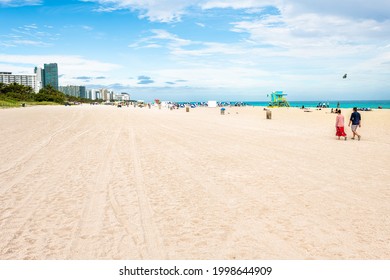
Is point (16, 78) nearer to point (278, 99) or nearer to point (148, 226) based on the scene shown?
point (278, 99)

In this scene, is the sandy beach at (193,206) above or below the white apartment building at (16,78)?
below

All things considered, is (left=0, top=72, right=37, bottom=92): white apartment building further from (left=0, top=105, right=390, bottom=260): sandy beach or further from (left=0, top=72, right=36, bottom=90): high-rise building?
(left=0, top=105, right=390, bottom=260): sandy beach

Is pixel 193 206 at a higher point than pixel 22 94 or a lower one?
lower

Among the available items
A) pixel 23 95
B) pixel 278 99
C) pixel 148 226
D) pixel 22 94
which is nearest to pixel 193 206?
pixel 148 226

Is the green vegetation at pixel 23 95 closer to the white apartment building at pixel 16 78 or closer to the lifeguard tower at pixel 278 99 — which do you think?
the lifeguard tower at pixel 278 99

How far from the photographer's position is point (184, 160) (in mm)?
9883

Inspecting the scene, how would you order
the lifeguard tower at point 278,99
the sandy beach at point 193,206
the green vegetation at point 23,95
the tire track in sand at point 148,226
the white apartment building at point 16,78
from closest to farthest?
the tire track in sand at point 148,226, the sandy beach at point 193,206, the lifeguard tower at point 278,99, the green vegetation at point 23,95, the white apartment building at point 16,78

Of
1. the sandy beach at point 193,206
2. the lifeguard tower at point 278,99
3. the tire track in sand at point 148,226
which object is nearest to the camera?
the tire track in sand at point 148,226

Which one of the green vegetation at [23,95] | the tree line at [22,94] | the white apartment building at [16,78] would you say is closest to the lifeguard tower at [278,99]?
the green vegetation at [23,95]

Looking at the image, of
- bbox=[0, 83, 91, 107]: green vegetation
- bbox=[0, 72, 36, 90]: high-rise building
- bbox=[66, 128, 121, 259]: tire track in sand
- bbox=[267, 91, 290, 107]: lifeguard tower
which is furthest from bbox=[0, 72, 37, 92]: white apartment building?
bbox=[66, 128, 121, 259]: tire track in sand

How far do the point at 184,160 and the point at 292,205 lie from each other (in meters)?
4.72
